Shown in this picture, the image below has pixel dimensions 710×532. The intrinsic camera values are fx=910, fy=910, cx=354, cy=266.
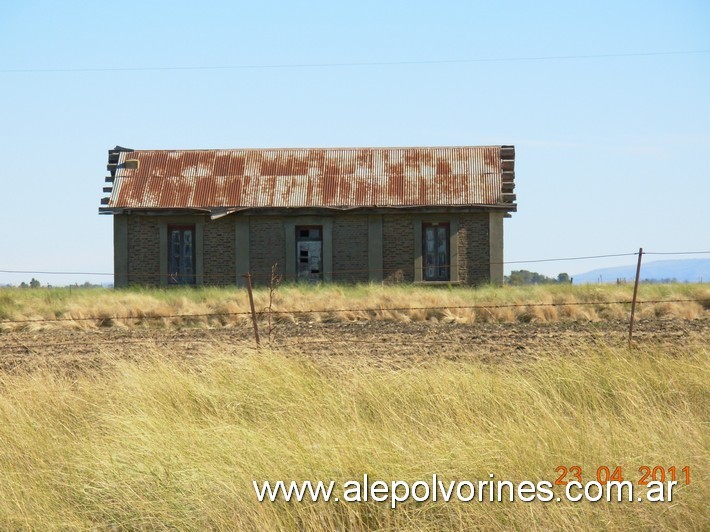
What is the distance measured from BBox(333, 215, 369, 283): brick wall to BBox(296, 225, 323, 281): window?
47 cm

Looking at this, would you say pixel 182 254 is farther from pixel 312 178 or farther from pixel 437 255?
pixel 437 255

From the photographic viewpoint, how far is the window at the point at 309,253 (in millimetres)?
25797

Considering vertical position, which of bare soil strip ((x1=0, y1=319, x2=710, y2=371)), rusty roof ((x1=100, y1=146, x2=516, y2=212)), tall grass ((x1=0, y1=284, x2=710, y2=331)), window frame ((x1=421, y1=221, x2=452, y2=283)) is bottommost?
bare soil strip ((x1=0, y1=319, x2=710, y2=371))

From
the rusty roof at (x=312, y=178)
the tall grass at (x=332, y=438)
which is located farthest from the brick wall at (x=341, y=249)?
the tall grass at (x=332, y=438)

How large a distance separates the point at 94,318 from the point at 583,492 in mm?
14302

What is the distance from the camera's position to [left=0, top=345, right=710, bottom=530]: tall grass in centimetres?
546

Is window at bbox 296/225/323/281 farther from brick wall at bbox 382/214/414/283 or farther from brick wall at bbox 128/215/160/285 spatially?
brick wall at bbox 128/215/160/285

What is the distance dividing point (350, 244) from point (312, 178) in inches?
99.7

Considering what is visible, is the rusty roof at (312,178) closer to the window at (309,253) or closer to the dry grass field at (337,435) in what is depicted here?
the window at (309,253)

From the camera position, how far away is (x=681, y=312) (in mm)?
18781

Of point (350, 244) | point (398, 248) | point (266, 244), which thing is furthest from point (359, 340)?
point (266, 244)

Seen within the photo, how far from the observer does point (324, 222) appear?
25.7 m

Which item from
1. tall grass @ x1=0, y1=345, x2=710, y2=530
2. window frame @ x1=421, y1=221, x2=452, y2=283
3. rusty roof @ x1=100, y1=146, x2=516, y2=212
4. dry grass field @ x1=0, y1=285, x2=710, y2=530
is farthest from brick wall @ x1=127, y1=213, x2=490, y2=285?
tall grass @ x1=0, y1=345, x2=710, y2=530

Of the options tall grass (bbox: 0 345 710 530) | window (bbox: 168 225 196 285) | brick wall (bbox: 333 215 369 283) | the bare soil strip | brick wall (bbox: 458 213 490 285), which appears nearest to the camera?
tall grass (bbox: 0 345 710 530)
